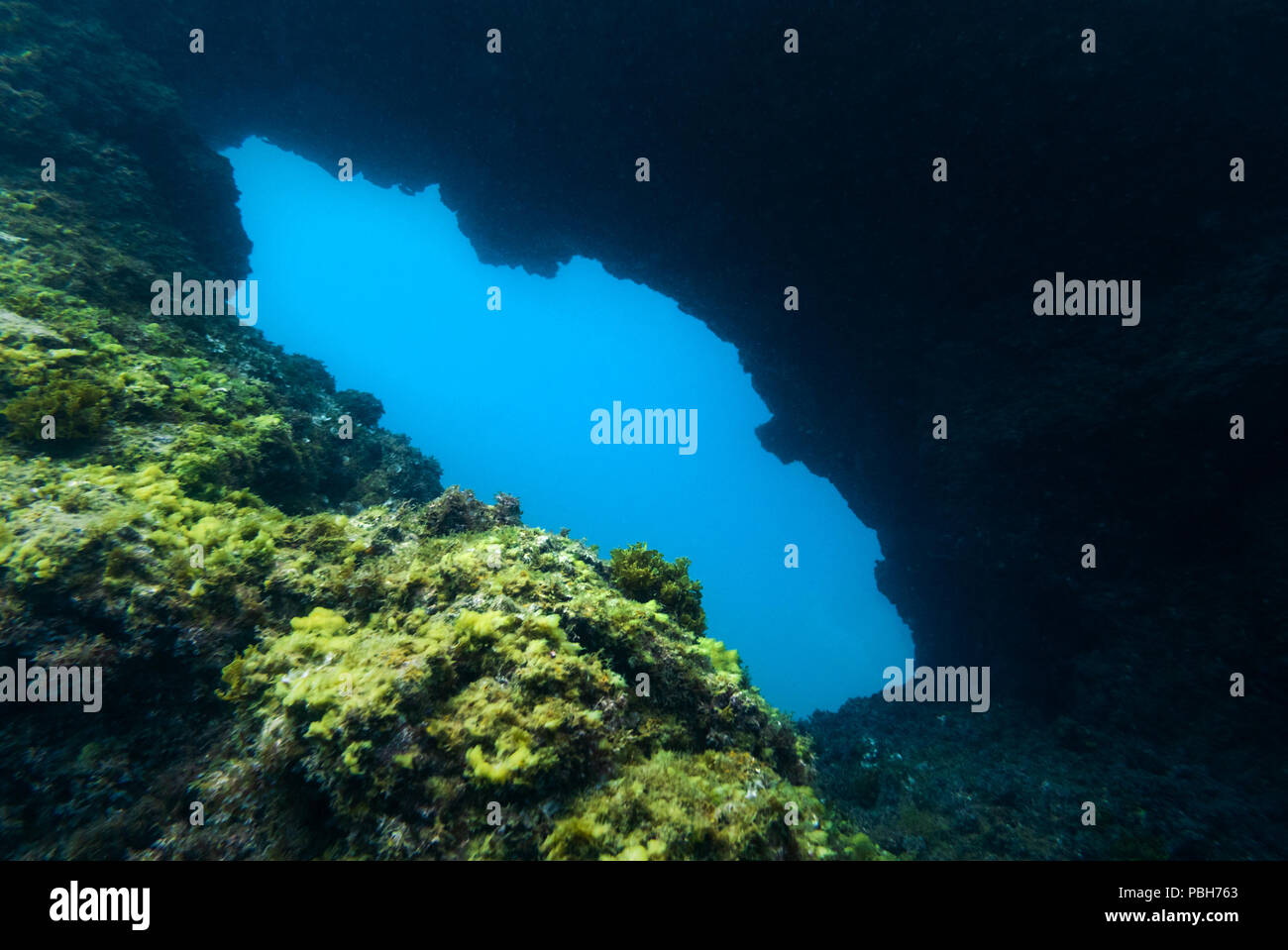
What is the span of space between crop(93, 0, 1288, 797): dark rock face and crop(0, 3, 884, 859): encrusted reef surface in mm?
14058

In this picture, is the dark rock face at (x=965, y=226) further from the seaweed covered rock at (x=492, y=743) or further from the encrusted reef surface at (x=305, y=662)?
the seaweed covered rock at (x=492, y=743)

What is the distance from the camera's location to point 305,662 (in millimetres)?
5172

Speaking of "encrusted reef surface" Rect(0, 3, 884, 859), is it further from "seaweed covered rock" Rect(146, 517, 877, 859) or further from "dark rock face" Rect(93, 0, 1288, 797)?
"dark rock face" Rect(93, 0, 1288, 797)

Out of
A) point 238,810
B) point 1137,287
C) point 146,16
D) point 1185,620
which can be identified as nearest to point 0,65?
point 146,16

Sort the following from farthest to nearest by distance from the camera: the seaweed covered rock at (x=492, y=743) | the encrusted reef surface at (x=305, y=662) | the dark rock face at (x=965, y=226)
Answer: the dark rock face at (x=965, y=226) < the encrusted reef surface at (x=305, y=662) < the seaweed covered rock at (x=492, y=743)

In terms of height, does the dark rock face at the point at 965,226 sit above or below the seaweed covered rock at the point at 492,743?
above

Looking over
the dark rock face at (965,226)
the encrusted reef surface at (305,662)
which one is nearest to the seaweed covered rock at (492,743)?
the encrusted reef surface at (305,662)

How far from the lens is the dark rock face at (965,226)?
1229 centimetres

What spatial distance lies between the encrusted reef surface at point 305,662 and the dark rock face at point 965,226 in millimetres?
14058

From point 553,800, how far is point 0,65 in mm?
25274

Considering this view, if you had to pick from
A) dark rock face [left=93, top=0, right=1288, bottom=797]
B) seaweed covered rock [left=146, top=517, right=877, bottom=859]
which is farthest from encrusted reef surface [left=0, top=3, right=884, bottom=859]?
dark rock face [left=93, top=0, right=1288, bottom=797]

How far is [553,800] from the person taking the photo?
3.96 m

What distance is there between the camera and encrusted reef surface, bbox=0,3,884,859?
404 cm

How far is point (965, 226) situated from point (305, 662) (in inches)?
819
